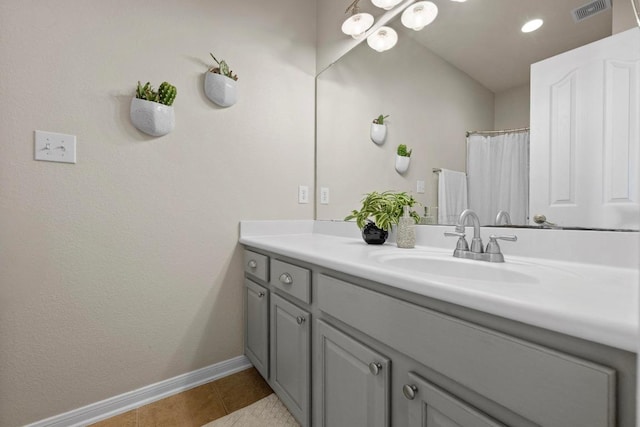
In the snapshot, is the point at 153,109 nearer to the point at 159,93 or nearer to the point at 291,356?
the point at 159,93

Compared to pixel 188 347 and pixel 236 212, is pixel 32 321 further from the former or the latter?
pixel 236 212

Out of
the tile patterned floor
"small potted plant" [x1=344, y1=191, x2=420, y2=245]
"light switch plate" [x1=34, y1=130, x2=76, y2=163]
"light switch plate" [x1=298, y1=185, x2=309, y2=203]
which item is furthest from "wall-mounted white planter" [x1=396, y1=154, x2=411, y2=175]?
"light switch plate" [x1=34, y1=130, x2=76, y2=163]

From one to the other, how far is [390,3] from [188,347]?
204cm

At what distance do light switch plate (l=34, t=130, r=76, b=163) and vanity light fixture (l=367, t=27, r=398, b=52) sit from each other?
1529mm

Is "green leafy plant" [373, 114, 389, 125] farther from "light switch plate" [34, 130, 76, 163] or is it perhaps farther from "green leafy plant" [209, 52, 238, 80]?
"light switch plate" [34, 130, 76, 163]

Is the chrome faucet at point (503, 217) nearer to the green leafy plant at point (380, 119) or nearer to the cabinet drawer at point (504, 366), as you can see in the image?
the cabinet drawer at point (504, 366)

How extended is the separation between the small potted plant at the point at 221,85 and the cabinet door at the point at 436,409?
149 centimetres

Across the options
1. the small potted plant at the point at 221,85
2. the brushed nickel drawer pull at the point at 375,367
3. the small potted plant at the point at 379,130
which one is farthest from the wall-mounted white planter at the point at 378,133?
the brushed nickel drawer pull at the point at 375,367

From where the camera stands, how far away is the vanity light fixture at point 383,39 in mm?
1497

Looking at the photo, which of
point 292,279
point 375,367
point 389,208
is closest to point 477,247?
point 389,208

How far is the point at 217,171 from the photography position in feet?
5.11

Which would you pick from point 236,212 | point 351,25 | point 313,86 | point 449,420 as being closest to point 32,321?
point 236,212

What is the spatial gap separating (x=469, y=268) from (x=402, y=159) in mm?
671

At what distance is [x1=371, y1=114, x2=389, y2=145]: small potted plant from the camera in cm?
153
